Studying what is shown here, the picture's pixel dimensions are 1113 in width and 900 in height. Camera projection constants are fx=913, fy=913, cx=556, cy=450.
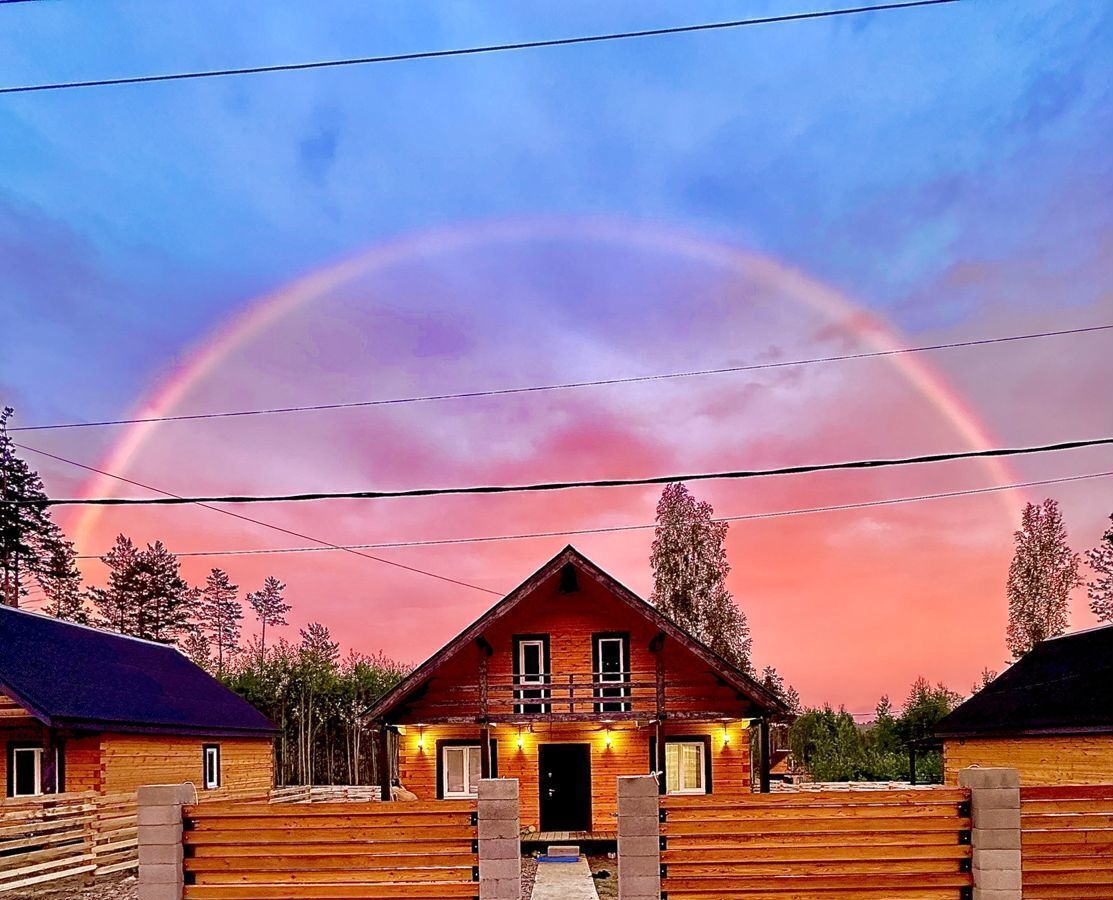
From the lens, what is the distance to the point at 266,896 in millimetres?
8766

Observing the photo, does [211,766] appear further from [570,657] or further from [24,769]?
[570,657]

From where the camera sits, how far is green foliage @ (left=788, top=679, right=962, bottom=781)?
122ft

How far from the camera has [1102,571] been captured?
47.3 metres

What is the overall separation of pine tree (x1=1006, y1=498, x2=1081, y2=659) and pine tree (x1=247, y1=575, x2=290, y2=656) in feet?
167

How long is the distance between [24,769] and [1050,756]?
23083 millimetres

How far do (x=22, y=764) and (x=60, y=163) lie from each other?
49.0ft

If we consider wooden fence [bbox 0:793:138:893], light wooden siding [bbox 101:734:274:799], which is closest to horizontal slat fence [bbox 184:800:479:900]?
wooden fence [bbox 0:793:138:893]

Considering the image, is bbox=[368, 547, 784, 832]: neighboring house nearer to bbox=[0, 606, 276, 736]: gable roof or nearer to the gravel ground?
bbox=[0, 606, 276, 736]: gable roof

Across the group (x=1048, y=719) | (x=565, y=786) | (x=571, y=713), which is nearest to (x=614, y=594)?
(x=571, y=713)

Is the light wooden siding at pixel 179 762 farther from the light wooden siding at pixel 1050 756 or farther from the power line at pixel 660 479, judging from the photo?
the light wooden siding at pixel 1050 756

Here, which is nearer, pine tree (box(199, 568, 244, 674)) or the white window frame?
the white window frame

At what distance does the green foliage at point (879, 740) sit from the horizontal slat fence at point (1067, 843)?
29.4 metres

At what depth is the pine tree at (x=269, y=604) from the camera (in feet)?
232

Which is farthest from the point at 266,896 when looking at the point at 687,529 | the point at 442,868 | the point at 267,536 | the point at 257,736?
the point at 267,536
